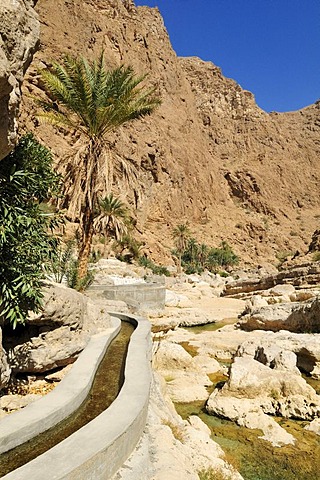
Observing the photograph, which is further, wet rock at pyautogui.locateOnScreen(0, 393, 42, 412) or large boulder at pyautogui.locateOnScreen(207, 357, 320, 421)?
large boulder at pyautogui.locateOnScreen(207, 357, 320, 421)

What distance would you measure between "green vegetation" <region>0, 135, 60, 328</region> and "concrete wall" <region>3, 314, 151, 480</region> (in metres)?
1.69

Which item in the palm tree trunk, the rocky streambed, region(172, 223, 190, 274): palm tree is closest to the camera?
the rocky streambed

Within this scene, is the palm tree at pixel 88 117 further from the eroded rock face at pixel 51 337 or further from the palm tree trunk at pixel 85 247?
the eroded rock face at pixel 51 337

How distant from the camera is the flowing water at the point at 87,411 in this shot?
3127 mm

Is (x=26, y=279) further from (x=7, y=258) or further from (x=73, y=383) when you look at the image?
(x=73, y=383)

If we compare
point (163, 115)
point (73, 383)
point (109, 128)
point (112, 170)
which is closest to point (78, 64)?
point (109, 128)

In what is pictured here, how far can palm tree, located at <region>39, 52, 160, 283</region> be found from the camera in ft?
34.0

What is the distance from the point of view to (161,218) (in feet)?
187

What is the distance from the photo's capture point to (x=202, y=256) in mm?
57188

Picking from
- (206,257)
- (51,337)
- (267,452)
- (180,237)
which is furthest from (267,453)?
(206,257)

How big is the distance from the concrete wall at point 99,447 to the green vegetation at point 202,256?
155ft

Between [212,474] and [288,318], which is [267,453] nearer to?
[212,474]

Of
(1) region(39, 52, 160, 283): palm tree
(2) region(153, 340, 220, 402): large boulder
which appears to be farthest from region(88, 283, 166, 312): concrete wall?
(2) region(153, 340, 220, 402): large boulder

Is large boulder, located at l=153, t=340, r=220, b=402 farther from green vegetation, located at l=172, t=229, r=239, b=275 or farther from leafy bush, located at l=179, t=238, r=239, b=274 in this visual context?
leafy bush, located at l=179, t=238, r=239, b=274
